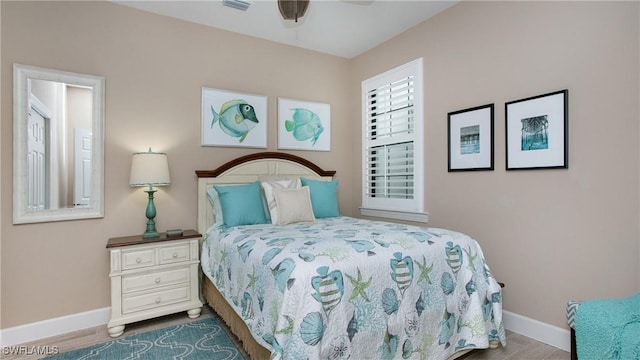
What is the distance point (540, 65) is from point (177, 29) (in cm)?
313

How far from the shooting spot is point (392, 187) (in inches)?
143

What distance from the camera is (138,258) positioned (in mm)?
2537

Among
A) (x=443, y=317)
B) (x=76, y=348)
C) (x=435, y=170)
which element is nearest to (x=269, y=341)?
(x=443, y=317)

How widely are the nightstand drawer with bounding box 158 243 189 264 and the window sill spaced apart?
2.11m

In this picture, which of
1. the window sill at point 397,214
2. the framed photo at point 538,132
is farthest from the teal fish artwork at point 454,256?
the window sill at point 397,214

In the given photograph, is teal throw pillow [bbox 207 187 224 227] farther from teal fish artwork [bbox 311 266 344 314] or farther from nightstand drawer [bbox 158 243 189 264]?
teal fish artwork [bbox 311 266 344 314]

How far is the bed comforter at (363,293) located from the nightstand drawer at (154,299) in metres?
0.57

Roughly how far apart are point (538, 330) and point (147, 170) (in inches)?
128

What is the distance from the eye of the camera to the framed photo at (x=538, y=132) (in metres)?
2.19

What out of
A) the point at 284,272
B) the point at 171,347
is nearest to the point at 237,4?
the point at 284,272

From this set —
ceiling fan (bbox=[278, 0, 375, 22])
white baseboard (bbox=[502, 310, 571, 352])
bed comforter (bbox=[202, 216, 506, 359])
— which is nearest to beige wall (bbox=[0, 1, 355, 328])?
bed comforter (bbox=[202, 216, 506, 359])

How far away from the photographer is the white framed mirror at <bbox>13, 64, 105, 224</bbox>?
7.93 ft

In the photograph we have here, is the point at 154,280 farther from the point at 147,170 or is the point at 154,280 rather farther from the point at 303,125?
the point at 303,125

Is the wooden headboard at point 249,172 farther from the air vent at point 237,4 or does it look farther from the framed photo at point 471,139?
the framed photo at point 471,139
